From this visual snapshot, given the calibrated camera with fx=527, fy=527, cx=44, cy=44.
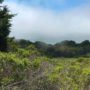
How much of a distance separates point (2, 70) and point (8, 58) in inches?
46.2

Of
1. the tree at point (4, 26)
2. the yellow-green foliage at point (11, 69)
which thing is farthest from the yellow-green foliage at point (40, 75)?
the tree at point (4, 26)

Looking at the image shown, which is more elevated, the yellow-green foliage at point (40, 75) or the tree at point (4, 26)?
the tree at point (4, 26)

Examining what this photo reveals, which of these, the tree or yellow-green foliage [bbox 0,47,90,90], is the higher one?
the tree

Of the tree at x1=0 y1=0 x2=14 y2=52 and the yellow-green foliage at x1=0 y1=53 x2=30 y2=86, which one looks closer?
the yellow-green foliage at x1=0 y1=53 x2=30 y2=86

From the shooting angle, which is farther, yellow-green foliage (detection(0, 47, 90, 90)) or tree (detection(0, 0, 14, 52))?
tree (detection(0, 0, 14, 52))

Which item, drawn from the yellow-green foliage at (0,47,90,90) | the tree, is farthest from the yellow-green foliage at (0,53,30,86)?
the tree

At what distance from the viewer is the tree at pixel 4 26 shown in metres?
31.8

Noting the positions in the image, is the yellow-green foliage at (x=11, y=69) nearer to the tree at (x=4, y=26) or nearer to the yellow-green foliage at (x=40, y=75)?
the yellow-green foliage at (x=40, y=75)

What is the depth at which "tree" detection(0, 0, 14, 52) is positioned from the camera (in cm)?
3183

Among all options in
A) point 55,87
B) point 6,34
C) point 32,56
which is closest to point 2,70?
point 55,87

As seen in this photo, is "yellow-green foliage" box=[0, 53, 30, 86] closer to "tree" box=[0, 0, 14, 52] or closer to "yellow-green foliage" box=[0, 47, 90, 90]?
"yellow-green foliage" box=[0, 47, 90, 90]

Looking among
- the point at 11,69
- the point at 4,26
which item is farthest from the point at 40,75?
the point at 4,26

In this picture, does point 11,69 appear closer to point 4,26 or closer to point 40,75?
point 40,75

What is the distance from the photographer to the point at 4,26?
32.5 metres
